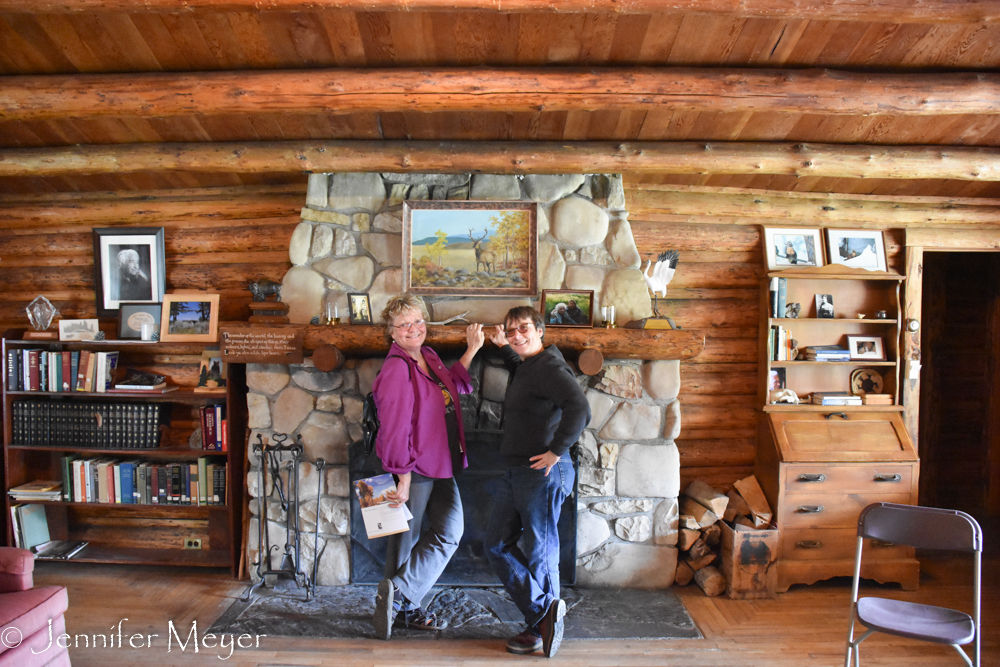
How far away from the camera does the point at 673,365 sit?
3.60 meters

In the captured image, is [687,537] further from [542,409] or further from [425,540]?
[425,540]

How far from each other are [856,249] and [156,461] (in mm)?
5195

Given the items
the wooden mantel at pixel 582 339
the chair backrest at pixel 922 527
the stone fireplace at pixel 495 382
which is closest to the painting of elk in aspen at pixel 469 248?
the stone fireplace at pixel 495 382

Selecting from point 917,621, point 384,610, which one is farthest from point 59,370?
point 917,621

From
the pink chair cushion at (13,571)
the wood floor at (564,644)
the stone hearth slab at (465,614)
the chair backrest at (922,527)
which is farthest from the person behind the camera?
the stone hearth slab at (465,614)

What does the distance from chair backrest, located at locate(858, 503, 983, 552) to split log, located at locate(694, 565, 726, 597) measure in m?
1.11

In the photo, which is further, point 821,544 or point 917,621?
point 821,544

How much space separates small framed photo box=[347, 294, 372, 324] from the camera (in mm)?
3623

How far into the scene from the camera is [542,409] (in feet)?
9.39

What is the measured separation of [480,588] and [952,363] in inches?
167

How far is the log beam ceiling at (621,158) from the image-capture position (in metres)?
3.53

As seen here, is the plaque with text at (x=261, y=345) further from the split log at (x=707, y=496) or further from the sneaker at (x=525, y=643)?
the split log at (x=707, y=496)

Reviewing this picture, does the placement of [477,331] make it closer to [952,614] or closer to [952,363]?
[952,614]

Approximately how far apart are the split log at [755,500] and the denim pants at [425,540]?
6.23 ft
